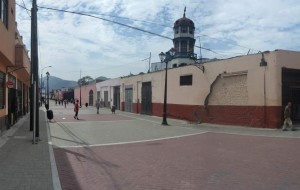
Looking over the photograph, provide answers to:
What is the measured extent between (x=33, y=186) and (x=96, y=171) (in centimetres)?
216

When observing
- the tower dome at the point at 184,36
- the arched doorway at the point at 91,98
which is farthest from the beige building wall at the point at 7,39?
the arched doorway at the point at 91,98

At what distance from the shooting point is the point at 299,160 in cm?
1173

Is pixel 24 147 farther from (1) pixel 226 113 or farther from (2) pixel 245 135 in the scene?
(1) pixel 226 113

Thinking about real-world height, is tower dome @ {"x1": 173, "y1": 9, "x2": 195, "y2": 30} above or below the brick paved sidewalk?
above

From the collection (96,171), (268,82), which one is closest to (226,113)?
(268,82)

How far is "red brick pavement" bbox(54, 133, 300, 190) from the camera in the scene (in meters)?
8.70

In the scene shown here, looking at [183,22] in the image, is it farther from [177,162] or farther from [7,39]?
[177,162]

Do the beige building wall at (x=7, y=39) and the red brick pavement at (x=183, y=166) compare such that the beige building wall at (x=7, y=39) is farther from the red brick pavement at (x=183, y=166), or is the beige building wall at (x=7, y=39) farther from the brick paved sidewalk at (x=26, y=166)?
the red brick pavement at (x=183, y=166)

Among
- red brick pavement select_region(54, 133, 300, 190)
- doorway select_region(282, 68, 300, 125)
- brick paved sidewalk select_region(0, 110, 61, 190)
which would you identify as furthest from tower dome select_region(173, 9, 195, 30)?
brick paved sidewalk select_region(0, 110, 61, 190)

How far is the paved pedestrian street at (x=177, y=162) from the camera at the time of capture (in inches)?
346

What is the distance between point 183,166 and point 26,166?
394cm

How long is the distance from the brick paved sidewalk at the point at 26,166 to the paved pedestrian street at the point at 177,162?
13.4 inches

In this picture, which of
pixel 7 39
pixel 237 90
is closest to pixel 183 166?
pixel 7 39

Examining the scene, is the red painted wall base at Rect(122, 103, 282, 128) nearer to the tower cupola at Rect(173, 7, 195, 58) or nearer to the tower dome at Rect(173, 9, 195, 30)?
the tower cupola at Rect(173, 7, 195, 58)
